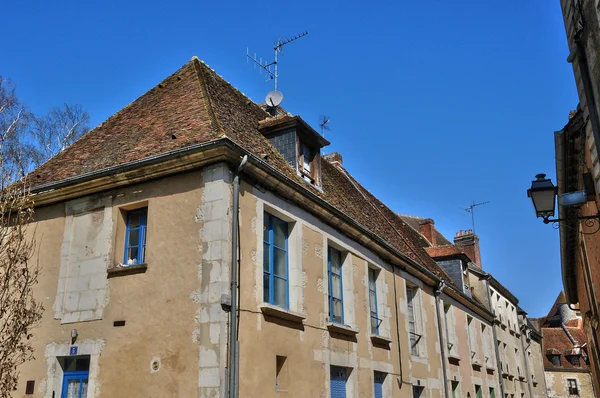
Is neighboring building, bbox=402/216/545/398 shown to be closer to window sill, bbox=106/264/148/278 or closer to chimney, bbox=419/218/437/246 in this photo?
chimney, bbox=419/218/437/246

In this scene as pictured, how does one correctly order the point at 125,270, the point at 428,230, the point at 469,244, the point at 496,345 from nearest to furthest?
the point at 125,270, the point at 496,345, the point at 428,230, the point at 469,244

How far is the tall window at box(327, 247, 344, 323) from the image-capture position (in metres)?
10.1

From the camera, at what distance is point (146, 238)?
26.3 ft

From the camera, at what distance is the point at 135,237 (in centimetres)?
832

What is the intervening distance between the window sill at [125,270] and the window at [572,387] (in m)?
37.4

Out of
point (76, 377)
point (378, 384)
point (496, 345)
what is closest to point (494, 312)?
point (496, 345)

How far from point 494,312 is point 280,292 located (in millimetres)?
15379

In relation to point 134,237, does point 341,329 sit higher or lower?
lower

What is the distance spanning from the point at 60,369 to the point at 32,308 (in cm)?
102

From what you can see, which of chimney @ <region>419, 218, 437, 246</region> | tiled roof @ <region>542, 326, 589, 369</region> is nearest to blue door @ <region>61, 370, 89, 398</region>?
chimney @ <region>419, 218, 437, 246</region>

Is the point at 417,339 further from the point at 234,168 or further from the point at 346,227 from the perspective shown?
the point at 234,168

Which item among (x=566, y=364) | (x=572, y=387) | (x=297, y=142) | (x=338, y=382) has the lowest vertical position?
(x=338, y=382)

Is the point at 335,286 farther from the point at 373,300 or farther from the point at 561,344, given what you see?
the point at 561,344

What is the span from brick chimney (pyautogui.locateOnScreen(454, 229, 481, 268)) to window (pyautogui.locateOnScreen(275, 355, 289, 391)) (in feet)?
55.3
